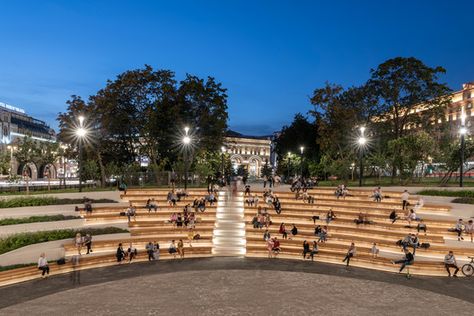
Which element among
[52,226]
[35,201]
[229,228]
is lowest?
[229,228]

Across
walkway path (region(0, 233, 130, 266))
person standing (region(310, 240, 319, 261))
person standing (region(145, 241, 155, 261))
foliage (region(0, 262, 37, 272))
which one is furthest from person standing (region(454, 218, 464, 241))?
foliage (region(0, 262, 37, 272))

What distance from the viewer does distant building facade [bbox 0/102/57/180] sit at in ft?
298

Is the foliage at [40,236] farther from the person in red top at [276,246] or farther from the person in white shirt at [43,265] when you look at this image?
the person in red top at [276,246]

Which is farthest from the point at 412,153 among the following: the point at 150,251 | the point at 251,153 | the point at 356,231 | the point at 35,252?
the point at 251,153

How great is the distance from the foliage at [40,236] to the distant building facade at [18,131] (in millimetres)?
61852

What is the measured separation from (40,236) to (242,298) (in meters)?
15.6

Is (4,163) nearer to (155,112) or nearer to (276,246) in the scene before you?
(155,112)

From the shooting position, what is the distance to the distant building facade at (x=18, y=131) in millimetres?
90787

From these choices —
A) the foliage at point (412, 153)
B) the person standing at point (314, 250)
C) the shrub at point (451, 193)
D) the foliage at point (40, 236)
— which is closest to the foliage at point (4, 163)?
the foliage at point (40, 236)

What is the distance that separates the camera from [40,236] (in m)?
23.9

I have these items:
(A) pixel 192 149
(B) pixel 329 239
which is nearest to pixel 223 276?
(B) pixel 329 239

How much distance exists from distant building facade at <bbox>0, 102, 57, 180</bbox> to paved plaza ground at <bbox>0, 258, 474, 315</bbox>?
70746 mm

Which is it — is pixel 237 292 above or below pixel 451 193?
below

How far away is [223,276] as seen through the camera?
1877 cm
